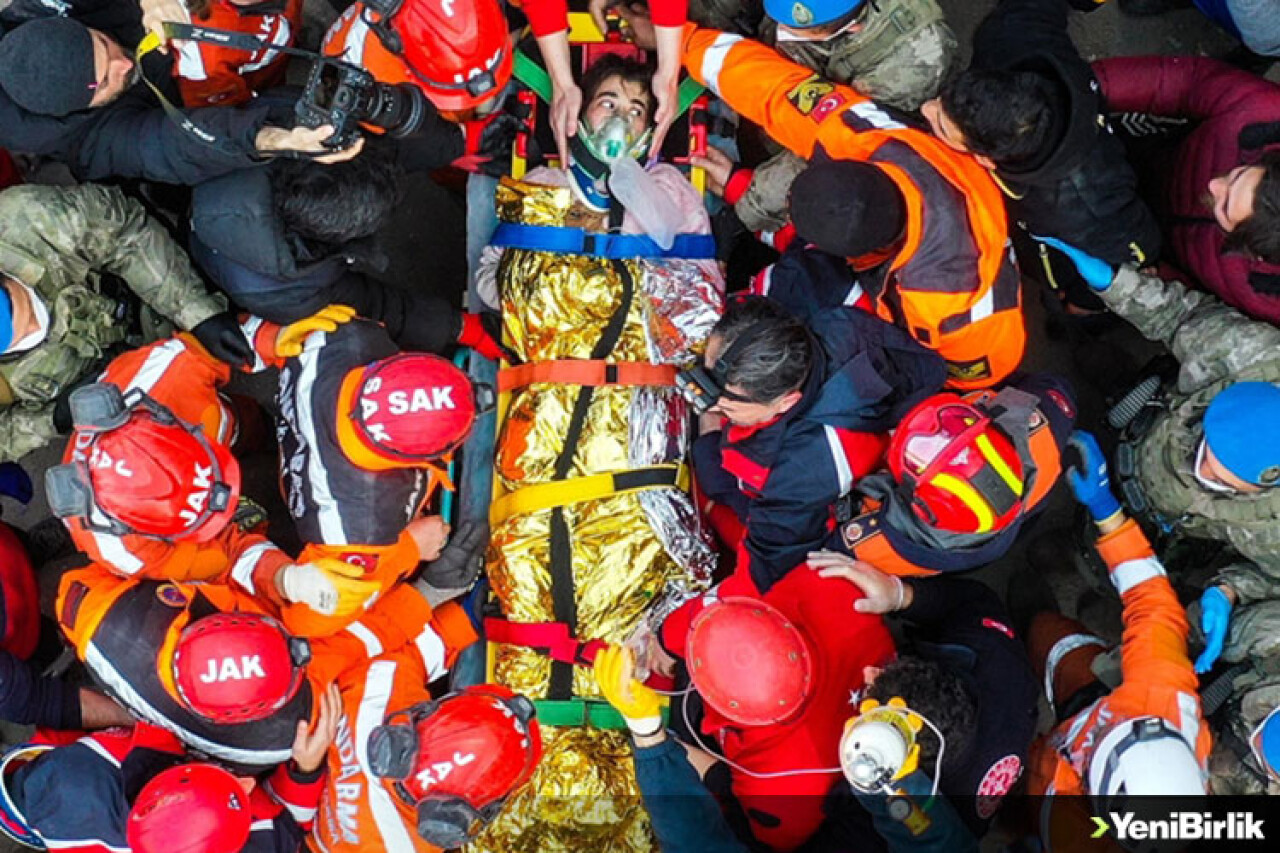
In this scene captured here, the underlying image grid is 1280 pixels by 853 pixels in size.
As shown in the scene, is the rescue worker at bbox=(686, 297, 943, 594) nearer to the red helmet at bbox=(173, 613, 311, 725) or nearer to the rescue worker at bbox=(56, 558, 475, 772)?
the rescue worker at bbox=(56, 558, 475, 772)

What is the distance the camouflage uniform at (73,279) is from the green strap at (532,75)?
50.1 inches

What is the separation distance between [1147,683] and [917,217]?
1.52 metres

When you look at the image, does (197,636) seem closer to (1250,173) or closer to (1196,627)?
(1196,627)

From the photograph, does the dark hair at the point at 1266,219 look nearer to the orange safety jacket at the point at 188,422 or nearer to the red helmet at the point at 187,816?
the orange safety jacket at the point at 188,422

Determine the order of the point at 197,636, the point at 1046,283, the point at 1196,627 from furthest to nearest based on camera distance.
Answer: the point at 1046,283 → the point at 1196,627 → the point at 197,636

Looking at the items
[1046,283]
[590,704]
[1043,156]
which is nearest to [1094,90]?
[1043,156]

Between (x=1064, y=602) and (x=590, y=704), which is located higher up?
(x=590, y=704)

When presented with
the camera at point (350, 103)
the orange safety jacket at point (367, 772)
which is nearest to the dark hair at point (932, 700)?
the orange safety jacket at point (367, 772)

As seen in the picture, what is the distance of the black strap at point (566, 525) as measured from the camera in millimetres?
3723

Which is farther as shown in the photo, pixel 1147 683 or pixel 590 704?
pixel 590 704

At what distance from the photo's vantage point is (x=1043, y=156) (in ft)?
10.4

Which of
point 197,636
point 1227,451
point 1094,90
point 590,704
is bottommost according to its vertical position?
point 590,704

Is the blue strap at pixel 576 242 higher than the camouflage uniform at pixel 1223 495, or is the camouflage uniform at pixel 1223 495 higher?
the blue strap at pixel 576 242

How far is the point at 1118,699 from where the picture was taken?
3344 millimetres
